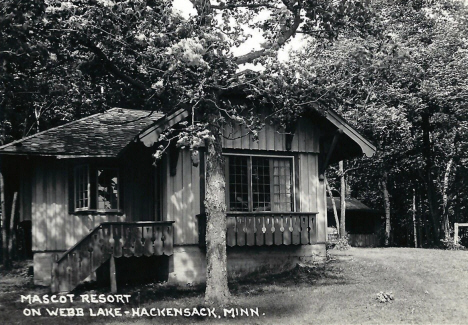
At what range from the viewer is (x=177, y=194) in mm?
18125

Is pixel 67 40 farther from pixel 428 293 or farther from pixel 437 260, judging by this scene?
pixel 437 260

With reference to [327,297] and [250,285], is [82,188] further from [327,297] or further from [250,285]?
[327,297]

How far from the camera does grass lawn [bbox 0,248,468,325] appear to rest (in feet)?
42.2

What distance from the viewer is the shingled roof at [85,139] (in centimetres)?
1858

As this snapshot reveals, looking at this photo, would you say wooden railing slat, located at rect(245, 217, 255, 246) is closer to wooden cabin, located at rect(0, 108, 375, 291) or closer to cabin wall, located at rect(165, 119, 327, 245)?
wooden cabin, located at rect(0, 108, 375, 291)

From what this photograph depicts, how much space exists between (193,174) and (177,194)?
0.82m

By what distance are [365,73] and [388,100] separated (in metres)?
19.0

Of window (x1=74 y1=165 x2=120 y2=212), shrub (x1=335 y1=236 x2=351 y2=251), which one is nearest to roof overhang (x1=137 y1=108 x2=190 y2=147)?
window (x1=74 y1=165 x2=120 y2=212)

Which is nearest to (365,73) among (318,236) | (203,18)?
(203,18)

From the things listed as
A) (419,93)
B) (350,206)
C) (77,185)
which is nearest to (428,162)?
(419,93)

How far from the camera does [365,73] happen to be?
49.0ft

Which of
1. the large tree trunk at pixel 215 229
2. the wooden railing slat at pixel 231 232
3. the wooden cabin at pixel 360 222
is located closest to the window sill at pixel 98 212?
the wooden railing slat at pixel 231 232

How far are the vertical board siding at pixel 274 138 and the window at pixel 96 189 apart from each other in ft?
13.2

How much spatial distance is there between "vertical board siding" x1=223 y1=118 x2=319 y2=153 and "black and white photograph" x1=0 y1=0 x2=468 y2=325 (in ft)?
0.16
